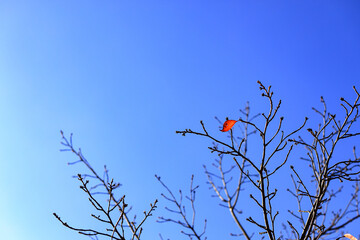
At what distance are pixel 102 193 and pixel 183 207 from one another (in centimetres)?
115

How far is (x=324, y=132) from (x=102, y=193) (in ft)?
9.08

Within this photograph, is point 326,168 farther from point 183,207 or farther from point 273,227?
point 183,207

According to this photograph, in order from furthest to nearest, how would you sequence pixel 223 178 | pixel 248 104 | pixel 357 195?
pixel 248 104 < pixel 357 195 < pixel 223 178

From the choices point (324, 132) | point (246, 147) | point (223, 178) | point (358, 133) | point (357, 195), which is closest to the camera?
point (358, 133)

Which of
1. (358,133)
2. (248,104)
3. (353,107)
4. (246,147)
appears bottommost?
(358,133)

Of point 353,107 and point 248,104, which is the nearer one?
point 353,107

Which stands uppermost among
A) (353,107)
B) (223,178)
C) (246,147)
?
(246,147)

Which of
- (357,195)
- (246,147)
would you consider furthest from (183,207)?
(357,195)

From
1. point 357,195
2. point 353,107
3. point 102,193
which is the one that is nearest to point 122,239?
point 102,193

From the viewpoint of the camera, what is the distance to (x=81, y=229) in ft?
8.43

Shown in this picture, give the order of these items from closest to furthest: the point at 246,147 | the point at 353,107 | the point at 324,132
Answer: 1. the point at 353,107
2. the point at 324,132
3. the point at 246,147

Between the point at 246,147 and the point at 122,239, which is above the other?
the point at 246,147

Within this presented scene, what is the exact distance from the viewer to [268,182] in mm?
2561

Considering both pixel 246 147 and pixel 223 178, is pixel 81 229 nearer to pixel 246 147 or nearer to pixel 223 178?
pixel 223 178
